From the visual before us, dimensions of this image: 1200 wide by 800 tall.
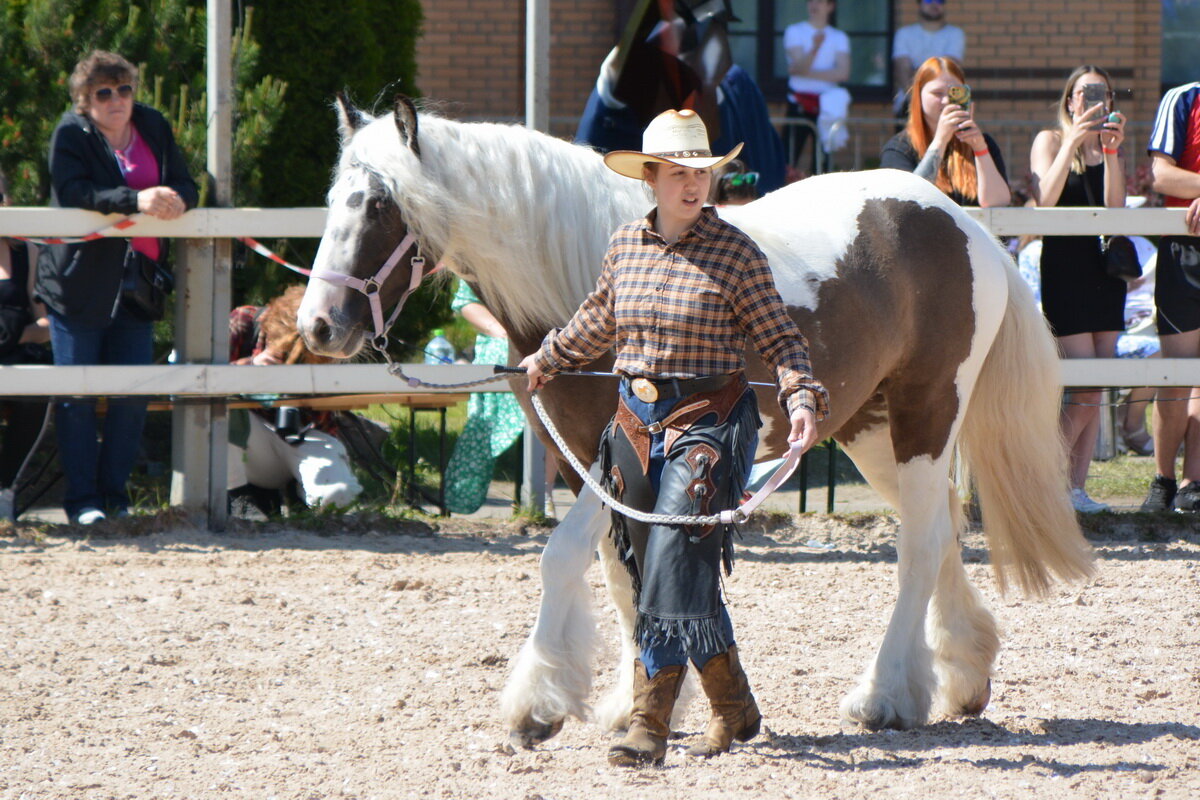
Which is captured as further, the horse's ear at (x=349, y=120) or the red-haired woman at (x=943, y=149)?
the red-haired woman at (x=943, y=149)

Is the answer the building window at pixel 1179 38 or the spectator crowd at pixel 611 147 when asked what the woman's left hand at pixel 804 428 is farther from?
the building window at pixel 1179 38

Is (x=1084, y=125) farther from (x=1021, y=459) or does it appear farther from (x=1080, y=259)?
(x=1021, y=459)

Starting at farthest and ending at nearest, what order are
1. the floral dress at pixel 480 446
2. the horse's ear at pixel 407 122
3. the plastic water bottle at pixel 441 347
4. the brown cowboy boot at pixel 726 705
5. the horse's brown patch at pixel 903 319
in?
the plastic water bottle at pixel 441 347 < the floral dress at pixel 480 446 < the horse's brown patch at pixel 903 319 < the horse's ear at pixel 407 122 < the brown cowboy boot at pixel 726 705

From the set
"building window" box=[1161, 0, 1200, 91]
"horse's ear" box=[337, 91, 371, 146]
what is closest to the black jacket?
"horse's ear" box=[337, 91, 371, 146]

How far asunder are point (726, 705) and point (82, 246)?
3902 mm

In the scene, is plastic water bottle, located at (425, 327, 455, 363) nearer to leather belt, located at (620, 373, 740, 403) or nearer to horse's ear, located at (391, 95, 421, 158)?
horse's ear, located at (391, 95, 421, 158)

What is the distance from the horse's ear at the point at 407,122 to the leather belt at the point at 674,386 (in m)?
0.93

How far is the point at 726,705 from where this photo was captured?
340cm

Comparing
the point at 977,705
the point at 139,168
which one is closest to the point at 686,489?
the point at 977,705

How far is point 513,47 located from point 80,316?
6.95m

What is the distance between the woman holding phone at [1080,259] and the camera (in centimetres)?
639

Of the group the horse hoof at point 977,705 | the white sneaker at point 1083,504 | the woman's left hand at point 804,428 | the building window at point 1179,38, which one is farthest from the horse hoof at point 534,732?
the building window at point 1179,38

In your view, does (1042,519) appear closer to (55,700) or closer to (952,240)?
(952,240)

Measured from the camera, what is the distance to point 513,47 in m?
12.3
